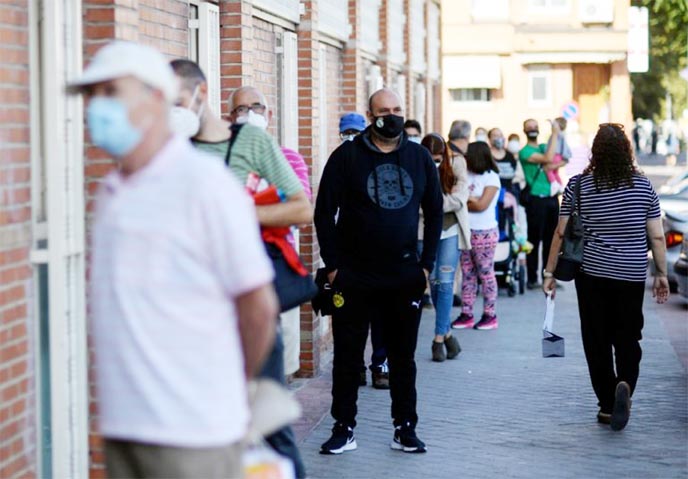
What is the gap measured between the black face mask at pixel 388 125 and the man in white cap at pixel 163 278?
164 inches

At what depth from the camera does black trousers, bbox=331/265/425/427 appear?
26.4 feet

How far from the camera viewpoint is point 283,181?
573cm

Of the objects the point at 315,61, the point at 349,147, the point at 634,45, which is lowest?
the point at 349,147

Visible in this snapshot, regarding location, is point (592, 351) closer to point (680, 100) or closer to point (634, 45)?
point (634, 45)

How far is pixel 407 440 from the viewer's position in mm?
8312

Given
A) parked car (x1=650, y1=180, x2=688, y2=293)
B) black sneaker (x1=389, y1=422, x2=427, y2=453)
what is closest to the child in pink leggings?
parked car (x1=650, y1=180, x2=688, y2=293)

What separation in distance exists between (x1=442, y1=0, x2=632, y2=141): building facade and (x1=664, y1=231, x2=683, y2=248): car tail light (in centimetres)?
3425

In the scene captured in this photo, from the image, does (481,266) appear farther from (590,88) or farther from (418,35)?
(590,88)

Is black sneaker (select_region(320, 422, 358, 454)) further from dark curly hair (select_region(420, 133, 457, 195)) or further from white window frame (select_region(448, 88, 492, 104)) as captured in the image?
white window frame (select_region(448, 88, 492, 104))

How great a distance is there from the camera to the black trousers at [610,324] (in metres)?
8.77

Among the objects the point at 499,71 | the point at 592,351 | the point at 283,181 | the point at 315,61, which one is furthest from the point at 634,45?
the point at 283,181

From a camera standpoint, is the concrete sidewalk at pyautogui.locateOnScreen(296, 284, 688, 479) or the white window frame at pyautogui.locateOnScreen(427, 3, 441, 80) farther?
the white window frame at pyautogui.locateOnScreen(427, 3, 441, 80)

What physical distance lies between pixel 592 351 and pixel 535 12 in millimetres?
44678

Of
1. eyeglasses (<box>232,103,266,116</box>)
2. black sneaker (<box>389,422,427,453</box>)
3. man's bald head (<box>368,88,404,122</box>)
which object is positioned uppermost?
man's bald head (<box>368,88,404,122</box>)
